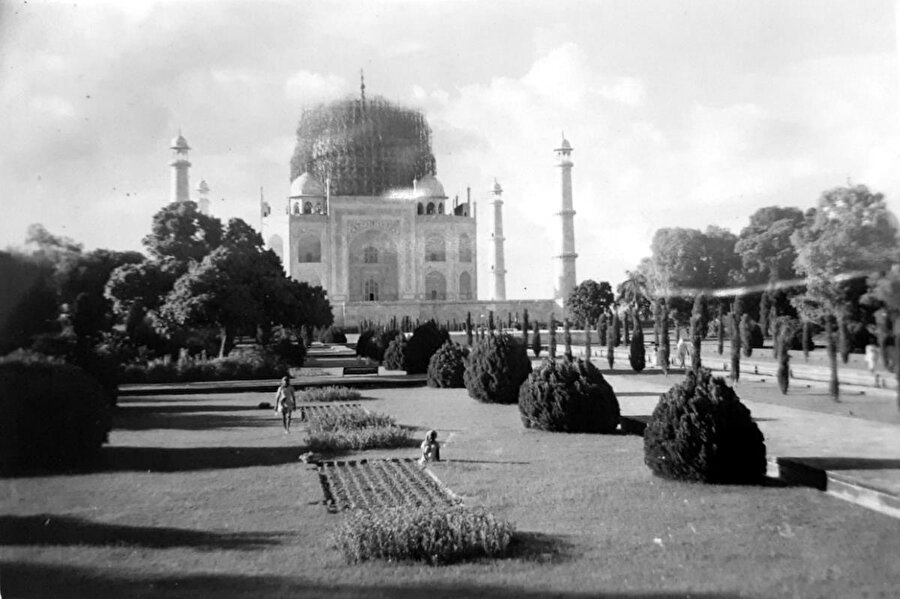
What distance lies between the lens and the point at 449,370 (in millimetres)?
13531

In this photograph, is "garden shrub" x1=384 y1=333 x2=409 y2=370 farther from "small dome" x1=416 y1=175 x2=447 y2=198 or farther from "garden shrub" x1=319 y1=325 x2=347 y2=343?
"small dome" x1=416 y1=175 x2=447 y2=198

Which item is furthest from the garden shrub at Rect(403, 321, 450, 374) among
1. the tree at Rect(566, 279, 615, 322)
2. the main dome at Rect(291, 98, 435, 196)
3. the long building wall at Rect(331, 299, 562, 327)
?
the long building wall at Rect(331, 299, 562, 327)

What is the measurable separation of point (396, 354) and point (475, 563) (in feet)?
43.8

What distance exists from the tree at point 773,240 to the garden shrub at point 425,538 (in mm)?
2773

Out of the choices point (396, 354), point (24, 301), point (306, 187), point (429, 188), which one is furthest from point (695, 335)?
point (429, 188)

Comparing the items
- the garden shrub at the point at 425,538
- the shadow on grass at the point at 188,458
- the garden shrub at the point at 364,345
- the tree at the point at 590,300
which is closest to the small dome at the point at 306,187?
the tree at the point at 590,300

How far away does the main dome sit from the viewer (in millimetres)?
28750

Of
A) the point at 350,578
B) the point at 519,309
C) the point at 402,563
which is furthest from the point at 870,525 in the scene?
the point at 519,309

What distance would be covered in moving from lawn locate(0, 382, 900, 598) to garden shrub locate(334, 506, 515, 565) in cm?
9

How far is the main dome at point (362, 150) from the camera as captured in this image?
28.8 meters

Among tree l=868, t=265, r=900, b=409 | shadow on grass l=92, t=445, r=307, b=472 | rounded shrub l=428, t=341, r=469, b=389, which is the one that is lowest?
shadow on grass l=92, t=445, r=307, b=472

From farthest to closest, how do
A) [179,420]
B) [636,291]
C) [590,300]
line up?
[590,300] < [636,291] < [179,420]

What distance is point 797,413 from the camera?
8289 mm

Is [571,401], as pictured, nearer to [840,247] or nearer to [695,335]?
[695,335]
